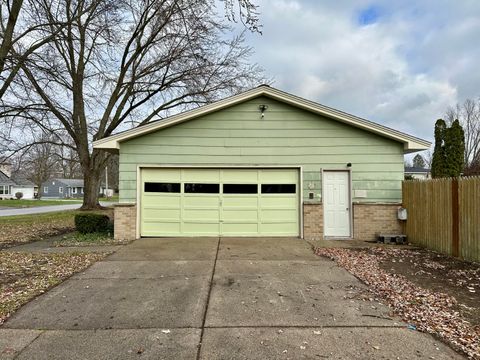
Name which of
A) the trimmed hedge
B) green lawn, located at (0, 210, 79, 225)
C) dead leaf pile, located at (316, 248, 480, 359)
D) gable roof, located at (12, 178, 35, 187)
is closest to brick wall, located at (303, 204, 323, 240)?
dead leaf pile, located at (316, 248, 480, 359)

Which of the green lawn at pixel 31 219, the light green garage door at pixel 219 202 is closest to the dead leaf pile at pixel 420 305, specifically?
the light green garage door at pixel 219 202

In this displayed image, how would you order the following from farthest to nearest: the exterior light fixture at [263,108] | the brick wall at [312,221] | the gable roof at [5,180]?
the gable roof at [5,180], the exterior light fixture at [263,108], the brick wall at [312,221]

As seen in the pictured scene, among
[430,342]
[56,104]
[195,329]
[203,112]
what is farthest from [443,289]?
[56,104]

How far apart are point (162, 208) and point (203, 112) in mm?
3057

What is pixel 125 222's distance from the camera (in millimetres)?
10766

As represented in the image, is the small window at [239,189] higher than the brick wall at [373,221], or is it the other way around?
the small window at [239,189]

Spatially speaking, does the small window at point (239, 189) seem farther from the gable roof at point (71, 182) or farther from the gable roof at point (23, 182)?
the gable roof at point (71, 182)

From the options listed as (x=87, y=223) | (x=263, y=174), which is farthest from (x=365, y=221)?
(x=87, y=223)

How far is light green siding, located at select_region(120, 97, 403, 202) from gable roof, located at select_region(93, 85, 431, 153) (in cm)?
23

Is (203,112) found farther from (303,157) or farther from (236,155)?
(303,157)

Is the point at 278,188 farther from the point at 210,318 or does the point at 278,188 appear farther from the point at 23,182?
the point at 23,182

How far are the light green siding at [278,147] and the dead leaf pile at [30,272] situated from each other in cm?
316

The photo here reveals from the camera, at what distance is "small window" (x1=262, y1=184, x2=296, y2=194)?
11.2 meters

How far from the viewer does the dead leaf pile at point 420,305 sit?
4121mm
